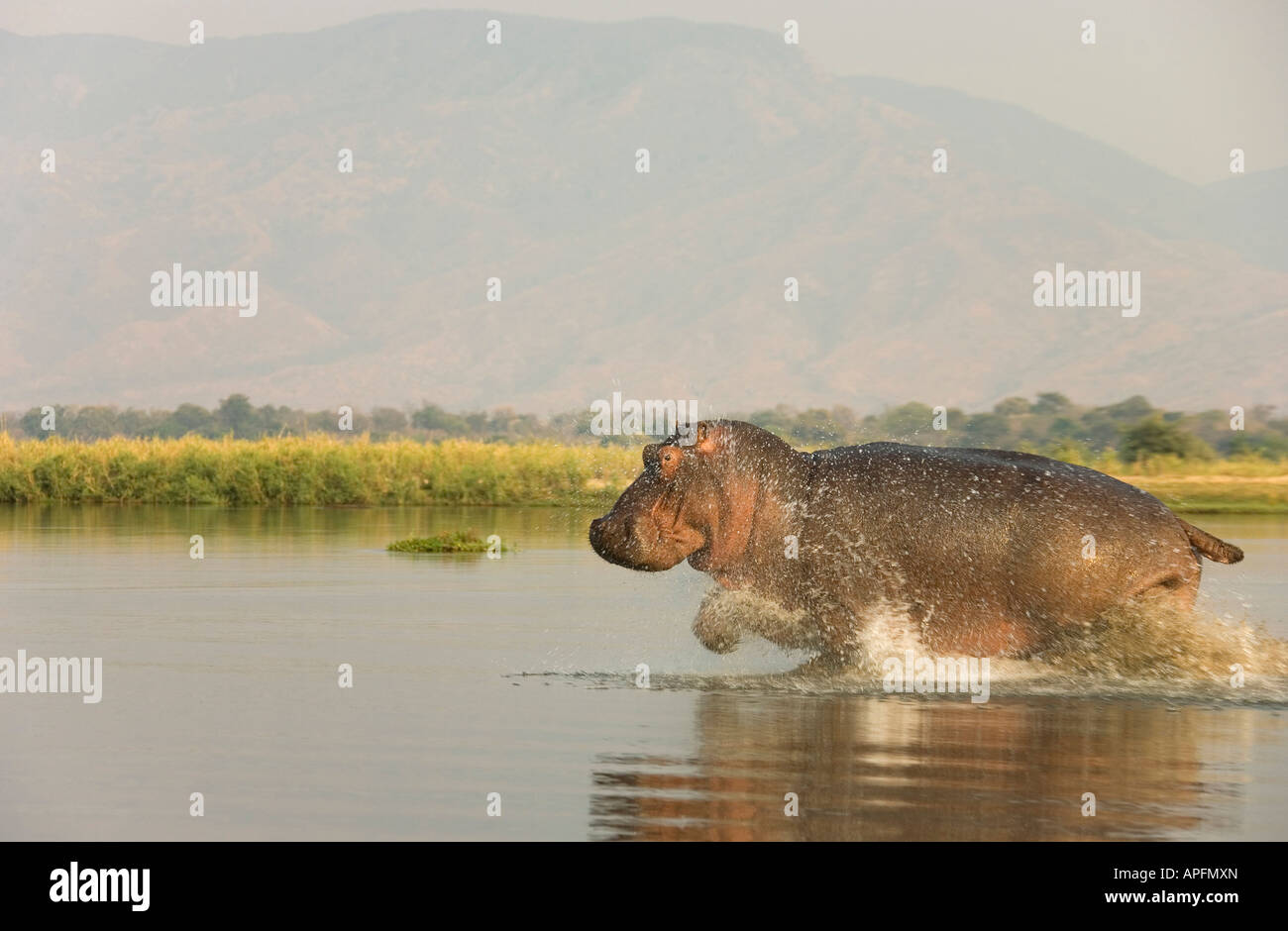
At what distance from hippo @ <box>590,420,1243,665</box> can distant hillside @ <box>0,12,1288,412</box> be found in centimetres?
10627

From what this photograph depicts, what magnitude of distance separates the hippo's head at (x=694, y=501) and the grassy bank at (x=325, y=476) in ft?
81.9

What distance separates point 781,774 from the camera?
26.1ft

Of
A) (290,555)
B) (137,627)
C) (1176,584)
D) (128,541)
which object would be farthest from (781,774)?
(128,541)

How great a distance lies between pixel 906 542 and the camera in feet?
34.3

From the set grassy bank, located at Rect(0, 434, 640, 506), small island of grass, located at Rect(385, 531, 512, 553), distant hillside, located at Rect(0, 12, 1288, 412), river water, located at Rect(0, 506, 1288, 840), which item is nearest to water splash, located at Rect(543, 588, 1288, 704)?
river water, located at Rect(0, 506, 1288, 840)

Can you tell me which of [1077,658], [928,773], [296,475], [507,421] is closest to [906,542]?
[1077,658]

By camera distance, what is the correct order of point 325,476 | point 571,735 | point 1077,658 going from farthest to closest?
point 325,476, point 1077,658, point 571,735

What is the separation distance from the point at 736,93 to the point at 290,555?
169219 mm

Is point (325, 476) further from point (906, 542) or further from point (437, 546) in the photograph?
point (906, 542)

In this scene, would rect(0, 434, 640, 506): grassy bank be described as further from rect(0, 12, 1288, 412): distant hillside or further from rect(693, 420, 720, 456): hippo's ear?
rect(0, 12, 1288, 412): distant hillside

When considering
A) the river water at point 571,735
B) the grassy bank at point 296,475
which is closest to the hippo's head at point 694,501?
the river water at point 571,735

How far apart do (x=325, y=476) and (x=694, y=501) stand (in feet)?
91.3

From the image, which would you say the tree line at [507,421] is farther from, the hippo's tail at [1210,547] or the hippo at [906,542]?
the hippo at [906,542]
